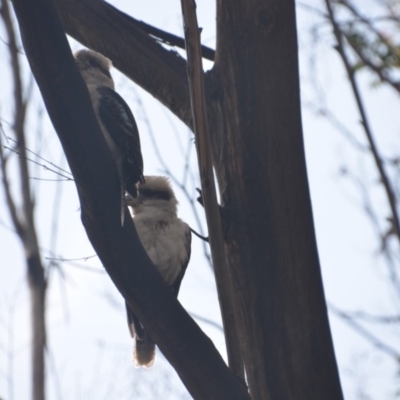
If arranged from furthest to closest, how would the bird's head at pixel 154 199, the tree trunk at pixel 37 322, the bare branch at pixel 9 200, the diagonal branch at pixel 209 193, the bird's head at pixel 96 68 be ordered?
1. the bird's head at pixel 154 199
2. the bird's head at pixel 96 68
3. the bare branch at pixel 9 200
4. the tree trunk at pixel 37 322
5. the diagonal branch at pixel 209 193

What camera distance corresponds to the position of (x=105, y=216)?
214cm

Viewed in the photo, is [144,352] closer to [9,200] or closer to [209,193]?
→ [9,200]

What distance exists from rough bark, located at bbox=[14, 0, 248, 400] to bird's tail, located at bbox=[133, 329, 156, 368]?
1.92 m

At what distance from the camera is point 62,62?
6.70ft

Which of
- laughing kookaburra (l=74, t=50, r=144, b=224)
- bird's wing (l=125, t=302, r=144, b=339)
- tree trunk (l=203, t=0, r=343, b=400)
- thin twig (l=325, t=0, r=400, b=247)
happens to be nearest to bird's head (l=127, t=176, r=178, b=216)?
bird's wing (l=125, t=302, r=144, b=339)

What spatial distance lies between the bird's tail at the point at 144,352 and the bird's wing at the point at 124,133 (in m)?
1.13

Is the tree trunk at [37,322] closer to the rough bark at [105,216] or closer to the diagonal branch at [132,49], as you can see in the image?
the rough bark at [105,216]

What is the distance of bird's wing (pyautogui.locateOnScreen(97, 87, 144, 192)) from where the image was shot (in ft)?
10.9

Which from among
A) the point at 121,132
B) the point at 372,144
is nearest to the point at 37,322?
the point at 121,132

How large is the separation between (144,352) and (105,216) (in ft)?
7.16

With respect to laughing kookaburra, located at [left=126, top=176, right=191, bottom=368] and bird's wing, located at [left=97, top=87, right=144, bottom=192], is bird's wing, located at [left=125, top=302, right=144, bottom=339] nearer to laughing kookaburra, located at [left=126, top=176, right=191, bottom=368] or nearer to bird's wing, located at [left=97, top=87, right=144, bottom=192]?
laughing kookaburra, located at [left=126, top=176, right=191, bottom=368]

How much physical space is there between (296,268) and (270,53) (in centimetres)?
75

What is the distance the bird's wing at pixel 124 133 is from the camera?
3.33 meters

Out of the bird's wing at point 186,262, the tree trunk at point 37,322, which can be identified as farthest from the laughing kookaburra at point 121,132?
the bird's wing at point 186,262
